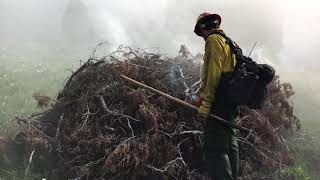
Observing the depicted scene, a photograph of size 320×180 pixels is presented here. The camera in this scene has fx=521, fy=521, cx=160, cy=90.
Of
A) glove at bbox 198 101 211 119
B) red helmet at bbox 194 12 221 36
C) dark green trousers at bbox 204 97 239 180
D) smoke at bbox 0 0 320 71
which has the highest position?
smoke at bbox 0 0 320 71

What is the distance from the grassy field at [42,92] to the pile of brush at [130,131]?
410 millimetres

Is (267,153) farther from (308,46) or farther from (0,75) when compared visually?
(308,46)

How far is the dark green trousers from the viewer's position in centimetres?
532

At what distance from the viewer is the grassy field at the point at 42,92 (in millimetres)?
7565

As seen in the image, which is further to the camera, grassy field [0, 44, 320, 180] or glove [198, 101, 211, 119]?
grassy field [0, 44, 320, 180]

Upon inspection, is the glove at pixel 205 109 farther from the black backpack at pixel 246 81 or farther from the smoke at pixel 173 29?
the smoke at pixel 173 29

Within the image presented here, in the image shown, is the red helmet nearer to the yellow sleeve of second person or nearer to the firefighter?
the firefighter

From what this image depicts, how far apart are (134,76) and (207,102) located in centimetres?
199

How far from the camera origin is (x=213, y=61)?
201 inches

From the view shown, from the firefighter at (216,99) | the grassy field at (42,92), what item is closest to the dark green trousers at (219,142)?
the firefighter at (216,99)

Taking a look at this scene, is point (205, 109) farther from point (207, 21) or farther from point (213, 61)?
point (207, 21)

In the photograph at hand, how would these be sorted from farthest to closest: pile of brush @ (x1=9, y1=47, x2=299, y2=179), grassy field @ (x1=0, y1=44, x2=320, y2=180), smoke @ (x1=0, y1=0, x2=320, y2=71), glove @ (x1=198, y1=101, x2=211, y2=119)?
1. smoke @ (x1=0, y1=0, x2=320, y2=71)
2. grassy field @ (x1=0, y1=44, x2=320, y2=180)
3. pile of brush @ (x1=9, y1=47, x2=299, y2=179)
4. glove @ (x1=198, y1=101, x2=211, y2=119)

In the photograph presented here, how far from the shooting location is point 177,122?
260 inches

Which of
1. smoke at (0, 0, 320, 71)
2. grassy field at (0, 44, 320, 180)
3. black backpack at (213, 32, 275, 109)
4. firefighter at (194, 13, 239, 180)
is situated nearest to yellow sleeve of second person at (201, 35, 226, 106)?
firefighter at (194, 13, 239, 180)
